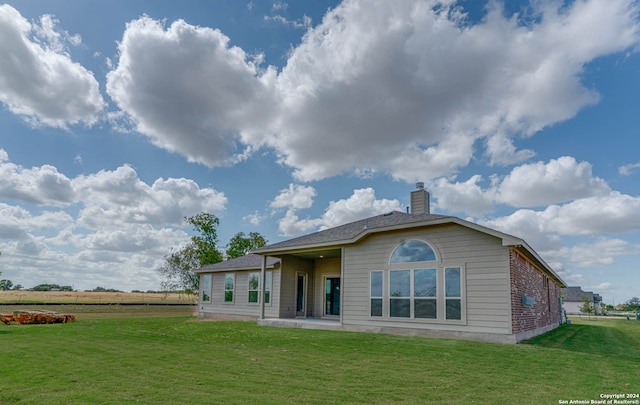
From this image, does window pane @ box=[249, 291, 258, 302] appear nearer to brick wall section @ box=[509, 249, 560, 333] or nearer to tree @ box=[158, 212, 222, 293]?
brick wall section @ box=[509, 249, 560, 333]

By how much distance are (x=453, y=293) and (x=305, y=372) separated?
549 cm

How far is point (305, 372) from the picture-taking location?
5367 mm

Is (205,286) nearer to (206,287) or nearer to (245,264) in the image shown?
(206,287)

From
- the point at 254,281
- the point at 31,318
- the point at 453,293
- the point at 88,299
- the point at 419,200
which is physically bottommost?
the point at 88,299

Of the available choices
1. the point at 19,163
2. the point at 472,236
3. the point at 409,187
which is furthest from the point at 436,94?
the point at 19,163

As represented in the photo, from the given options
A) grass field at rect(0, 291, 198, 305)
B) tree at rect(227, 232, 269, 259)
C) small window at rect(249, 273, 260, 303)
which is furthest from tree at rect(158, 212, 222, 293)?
small window at rect(249, 273, 260, 303)

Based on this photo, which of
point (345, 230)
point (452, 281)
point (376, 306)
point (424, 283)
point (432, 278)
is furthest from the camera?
point (345, 230)

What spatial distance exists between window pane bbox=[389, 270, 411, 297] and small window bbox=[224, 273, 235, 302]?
9.78 m

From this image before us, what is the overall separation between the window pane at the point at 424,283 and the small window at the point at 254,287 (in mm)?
8564

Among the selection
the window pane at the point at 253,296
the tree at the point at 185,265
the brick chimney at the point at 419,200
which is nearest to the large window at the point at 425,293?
the brick chimney at the point at 419,200

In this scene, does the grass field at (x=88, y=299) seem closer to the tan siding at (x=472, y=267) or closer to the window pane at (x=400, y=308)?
the tan siding at (x=472, y=267)

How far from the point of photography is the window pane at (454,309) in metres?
9.32

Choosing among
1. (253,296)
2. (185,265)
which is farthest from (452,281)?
(185,265)

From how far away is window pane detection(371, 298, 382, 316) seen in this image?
35.5 feet
